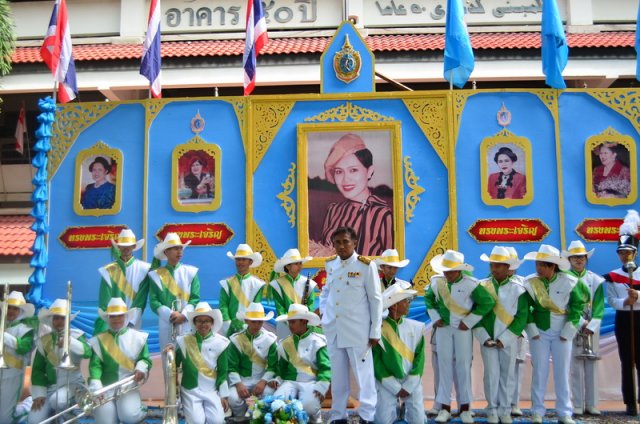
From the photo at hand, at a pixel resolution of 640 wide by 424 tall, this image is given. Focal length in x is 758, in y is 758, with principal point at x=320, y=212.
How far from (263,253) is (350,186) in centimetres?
155

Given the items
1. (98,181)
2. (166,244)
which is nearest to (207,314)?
(166,244)

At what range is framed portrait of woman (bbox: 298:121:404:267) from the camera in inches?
418

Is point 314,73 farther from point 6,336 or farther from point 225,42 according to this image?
point 6,336

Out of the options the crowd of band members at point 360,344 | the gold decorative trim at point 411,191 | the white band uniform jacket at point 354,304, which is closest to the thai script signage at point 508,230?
the gold decorative trim at point 411,191

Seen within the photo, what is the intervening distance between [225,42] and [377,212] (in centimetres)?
820

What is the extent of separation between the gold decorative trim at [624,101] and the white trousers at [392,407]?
17.7ft

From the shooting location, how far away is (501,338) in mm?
8289

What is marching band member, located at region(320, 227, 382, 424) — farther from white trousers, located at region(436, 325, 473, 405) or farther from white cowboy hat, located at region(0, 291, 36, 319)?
white cowboy hat, located at region(0, 291, 36, 319)

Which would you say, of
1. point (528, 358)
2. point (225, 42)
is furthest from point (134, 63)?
point (528, 358)

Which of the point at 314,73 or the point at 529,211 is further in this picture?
the point at 314,73

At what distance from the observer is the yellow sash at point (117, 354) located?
26.1ft

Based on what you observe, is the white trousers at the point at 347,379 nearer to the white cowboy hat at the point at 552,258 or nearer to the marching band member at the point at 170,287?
the marching band member at the point at 170,287

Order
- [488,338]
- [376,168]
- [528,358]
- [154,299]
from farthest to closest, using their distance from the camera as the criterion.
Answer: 1. [376,168]
2. [528,358]
3. [154,299]
4. [488,338]

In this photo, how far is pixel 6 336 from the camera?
8.41 m
